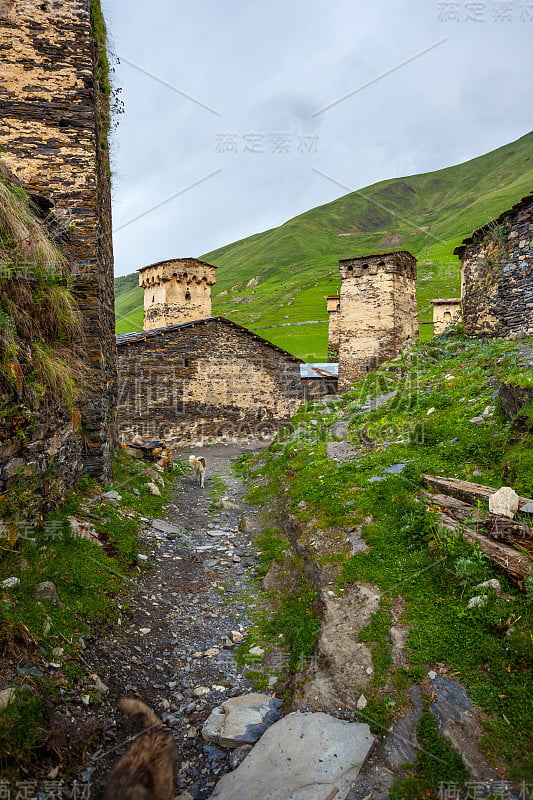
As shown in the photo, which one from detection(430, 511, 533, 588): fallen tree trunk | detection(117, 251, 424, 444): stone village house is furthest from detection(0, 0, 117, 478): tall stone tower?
detection(117, 251, 424, 444): stone village house

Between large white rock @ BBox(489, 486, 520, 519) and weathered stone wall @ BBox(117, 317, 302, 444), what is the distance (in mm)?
14029

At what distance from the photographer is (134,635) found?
14.2 feet

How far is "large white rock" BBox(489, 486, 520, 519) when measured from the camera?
169 inches

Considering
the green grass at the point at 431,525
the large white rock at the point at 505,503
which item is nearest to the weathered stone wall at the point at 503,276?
the green grass at the point at 431,525

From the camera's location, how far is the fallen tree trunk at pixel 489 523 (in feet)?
12.8

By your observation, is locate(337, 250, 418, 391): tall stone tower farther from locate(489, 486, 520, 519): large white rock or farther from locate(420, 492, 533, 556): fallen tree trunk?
locate(489, 486, 520, 519): large white rock

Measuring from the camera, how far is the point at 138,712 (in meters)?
3.14

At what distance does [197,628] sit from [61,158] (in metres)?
7.24

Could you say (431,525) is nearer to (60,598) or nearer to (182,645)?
(182,645)

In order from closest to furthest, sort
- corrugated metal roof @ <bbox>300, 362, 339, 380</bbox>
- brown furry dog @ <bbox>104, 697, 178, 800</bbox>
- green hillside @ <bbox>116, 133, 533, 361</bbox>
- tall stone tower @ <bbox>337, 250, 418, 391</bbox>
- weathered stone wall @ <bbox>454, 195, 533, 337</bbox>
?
brown furry dog @ <bbox>104, 697, 178, 800</bbox>, weathered stone wall @ <bbox>454, 195, 533, 337</bbox>, tall stone tower @ <bbox>337, 250, 418, 391</bbox>, corrugated metal roof @ <bbox>300, 362, 339, 380</bbox>, green hillside @ <bbox>116, 133, 533, 361</bbox>

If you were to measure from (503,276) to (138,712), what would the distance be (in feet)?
40.5

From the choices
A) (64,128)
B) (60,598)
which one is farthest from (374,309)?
(60,598)

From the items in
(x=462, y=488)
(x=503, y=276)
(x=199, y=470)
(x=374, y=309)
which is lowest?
(x=199, y=470)

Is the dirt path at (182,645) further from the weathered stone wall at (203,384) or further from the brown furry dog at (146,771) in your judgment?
the weathered stone wall at (203,384)
